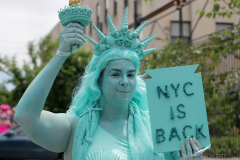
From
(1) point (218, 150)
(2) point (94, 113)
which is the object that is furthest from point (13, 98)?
(2) point (94, 113)

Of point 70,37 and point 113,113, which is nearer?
point 70,37

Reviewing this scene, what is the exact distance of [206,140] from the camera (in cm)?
240

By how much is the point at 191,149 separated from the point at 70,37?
101 centimetres

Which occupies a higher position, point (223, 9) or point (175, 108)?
point (223, 9)

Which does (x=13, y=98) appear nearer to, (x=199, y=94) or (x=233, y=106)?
(x=233, y=106)

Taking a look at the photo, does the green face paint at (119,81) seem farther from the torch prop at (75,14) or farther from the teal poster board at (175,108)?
the torch prop at (75,14)

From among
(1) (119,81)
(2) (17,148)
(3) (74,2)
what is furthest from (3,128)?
(3) (74,2)

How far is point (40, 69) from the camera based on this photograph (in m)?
21.1

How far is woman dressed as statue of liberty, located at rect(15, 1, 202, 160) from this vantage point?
2.27 m

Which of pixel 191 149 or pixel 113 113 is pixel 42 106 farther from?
pixel 191 149

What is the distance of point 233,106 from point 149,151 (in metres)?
4.34

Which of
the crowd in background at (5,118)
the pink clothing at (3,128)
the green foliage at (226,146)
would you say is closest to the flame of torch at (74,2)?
the green foliage at (226,146)

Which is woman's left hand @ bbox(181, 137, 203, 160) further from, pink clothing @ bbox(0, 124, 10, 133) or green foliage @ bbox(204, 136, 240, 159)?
pink clothing @ bbox(0, 124, 10, 133)

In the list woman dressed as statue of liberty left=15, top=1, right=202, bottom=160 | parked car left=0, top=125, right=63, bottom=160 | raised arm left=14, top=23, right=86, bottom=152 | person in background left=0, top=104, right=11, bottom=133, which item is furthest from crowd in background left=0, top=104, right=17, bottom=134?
raised arm left=14, top=23, right=86, bottom=152
